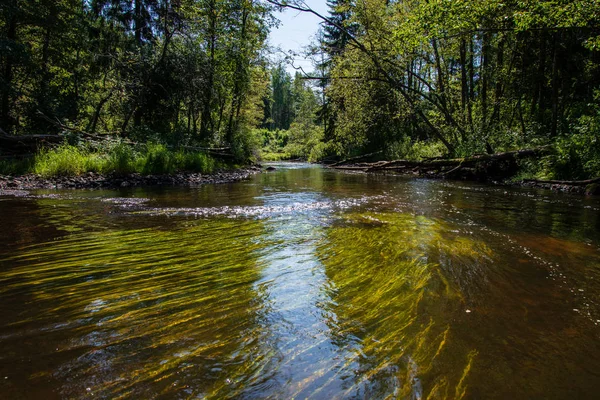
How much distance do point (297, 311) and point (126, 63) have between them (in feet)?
61.2

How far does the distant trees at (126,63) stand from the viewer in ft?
50.0

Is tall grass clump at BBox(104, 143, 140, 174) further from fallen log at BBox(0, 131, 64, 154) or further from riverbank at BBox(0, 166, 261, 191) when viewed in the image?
fallen log at BBox(0, 131, 64, 154)

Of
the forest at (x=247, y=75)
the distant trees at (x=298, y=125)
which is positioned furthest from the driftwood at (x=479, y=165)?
the distant trees at (x=298, y=125)

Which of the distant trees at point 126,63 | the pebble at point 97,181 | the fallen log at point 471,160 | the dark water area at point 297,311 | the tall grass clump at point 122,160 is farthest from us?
the distant trees at point 126,63

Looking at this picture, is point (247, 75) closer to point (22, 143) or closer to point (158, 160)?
point (158, 160)

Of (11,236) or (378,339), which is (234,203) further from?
(378,339)

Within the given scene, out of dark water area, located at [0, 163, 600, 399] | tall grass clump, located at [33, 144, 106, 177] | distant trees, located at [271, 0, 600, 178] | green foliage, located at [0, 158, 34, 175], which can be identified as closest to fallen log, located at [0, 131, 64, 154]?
tall grass clump, located at [33, 144, 106, 177]

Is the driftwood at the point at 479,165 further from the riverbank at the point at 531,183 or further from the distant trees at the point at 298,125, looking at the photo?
the distant trees at the point at 298,125

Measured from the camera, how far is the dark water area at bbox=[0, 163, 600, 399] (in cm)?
180

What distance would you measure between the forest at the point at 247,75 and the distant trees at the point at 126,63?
0.25 ft

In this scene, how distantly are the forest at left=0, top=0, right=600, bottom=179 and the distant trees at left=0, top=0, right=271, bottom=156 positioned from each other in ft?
0.25

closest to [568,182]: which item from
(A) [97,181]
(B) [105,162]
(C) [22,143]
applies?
(A) [97,181]

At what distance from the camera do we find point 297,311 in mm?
2635

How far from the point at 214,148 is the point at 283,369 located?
61.2ft
